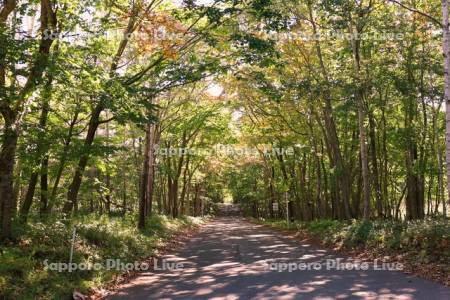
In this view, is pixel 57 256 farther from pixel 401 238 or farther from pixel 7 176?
pixel 401 238

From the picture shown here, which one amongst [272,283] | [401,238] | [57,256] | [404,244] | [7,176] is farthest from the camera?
[401,238]

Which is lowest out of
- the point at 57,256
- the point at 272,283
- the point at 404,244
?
the point at 272,283

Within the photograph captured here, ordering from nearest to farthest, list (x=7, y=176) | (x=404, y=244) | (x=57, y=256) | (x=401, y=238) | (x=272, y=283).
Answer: (x=272, y=283) < (x=7, y=176) < (x=57, y=256) < (x=404, y=244) < (x=401, y=238)

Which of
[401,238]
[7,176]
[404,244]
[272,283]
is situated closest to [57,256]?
[7,176]

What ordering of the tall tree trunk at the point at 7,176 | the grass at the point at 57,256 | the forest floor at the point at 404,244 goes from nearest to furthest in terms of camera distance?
the grass at the point at 57,256
the tall tree trunk at the point at 7,176
the forest floor at the point at 404,244

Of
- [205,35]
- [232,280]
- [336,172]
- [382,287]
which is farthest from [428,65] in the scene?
[232,280]

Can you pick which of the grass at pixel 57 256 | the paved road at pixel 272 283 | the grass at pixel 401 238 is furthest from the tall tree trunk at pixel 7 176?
the grass at pixel 401 238

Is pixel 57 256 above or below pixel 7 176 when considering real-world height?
below

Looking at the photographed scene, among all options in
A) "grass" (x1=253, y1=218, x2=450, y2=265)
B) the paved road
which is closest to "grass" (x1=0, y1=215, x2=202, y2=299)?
the paved road

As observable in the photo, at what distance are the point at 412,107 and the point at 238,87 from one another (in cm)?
946

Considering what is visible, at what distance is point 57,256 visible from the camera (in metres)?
10.1

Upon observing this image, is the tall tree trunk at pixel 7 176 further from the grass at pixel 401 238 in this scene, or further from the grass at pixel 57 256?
the grass at pixel 401 238

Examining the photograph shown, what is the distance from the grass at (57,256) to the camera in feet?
26.3

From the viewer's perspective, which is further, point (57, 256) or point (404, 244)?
point (404, 244)
